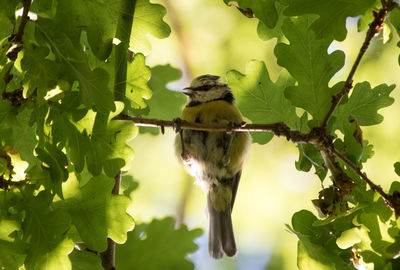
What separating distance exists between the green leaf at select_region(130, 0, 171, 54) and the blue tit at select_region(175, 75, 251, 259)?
1.81 metres

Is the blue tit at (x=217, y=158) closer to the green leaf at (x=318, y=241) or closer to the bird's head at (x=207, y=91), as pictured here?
the bird's head at (x=207, y=91)

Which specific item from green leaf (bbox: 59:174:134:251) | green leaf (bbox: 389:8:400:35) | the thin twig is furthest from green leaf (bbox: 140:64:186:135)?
green leaf (bbox: 389:8:400:35)

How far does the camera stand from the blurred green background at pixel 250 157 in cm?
516

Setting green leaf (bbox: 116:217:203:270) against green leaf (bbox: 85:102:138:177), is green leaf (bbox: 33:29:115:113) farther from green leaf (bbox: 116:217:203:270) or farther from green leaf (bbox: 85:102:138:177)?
green leaf (bbox: 116:217:203:270)

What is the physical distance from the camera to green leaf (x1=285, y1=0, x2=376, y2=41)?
1995 mm

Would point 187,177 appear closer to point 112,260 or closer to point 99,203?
point 112,260

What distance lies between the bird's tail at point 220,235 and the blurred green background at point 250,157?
1.25 metres

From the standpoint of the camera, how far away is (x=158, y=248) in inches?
129

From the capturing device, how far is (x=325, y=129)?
2.25 meters

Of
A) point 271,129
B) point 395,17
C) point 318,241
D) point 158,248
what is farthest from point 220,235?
point 395,17

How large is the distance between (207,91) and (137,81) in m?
2.21

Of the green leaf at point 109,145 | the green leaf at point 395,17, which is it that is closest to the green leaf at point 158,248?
the green leaf at point 109,145

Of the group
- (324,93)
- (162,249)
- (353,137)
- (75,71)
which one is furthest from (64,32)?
(162,249)

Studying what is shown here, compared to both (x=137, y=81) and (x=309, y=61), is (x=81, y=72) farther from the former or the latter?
(x=309, y=61)
